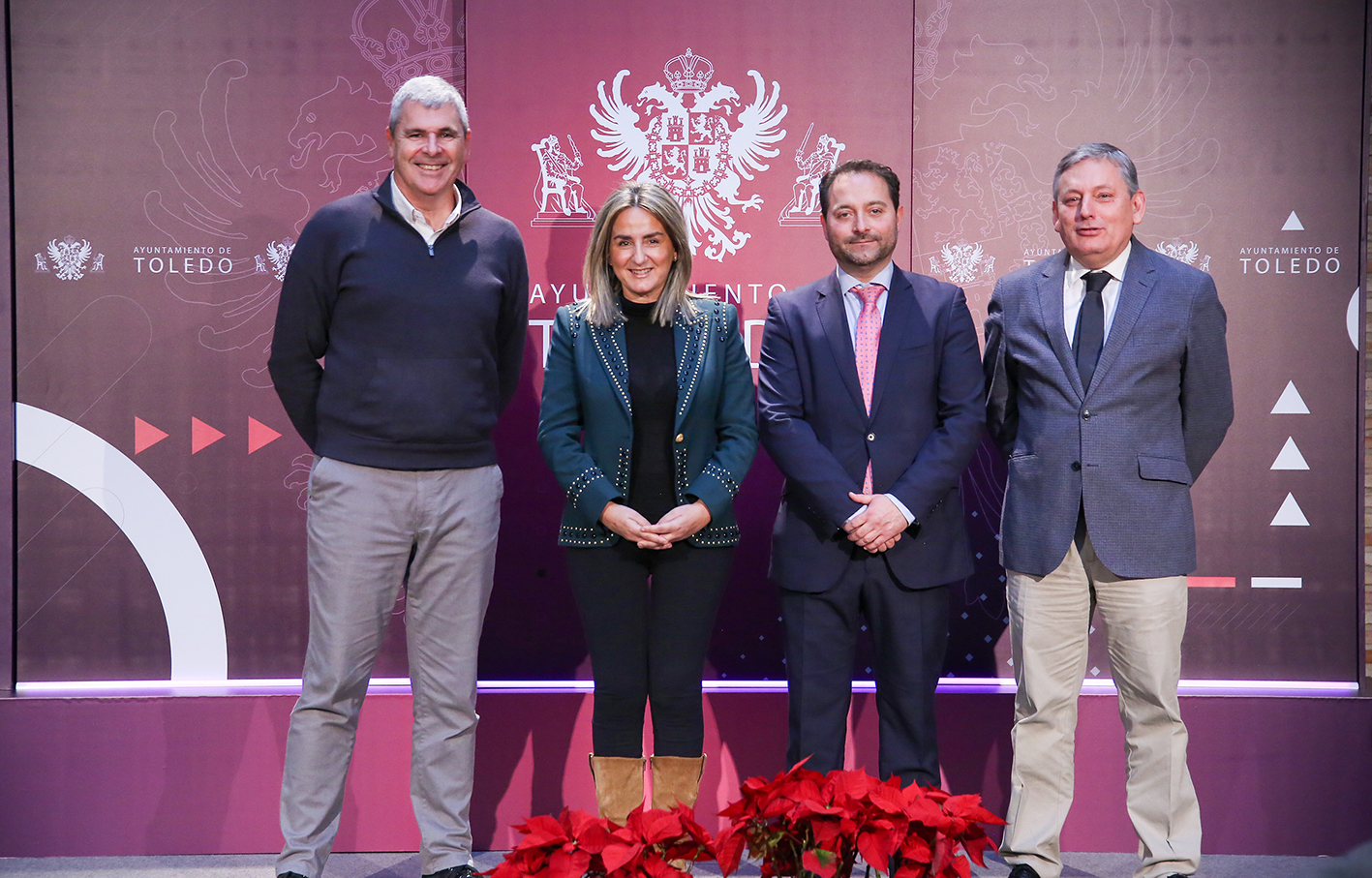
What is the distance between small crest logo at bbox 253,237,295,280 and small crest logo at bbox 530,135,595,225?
32.6 inches

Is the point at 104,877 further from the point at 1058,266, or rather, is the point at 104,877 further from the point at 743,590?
the point at 1058,266

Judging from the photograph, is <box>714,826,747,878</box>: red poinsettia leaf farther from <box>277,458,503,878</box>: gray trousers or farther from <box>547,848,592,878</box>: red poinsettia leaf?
<box>277,458,503,878</box>: gray trousers

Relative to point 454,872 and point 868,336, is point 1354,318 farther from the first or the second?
point 454,872

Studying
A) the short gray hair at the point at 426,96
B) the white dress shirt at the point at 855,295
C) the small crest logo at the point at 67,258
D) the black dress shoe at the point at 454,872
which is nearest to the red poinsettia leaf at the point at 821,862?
the black dress shoe at the point at 454,872

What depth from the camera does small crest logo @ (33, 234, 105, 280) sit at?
3355mm

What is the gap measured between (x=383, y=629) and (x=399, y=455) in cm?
49

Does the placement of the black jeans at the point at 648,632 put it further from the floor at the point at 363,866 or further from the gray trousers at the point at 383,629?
the floor at the point at 363,866

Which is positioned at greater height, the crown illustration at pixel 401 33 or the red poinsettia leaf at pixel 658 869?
the crown illustration at pixel 401 33

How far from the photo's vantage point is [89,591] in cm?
337

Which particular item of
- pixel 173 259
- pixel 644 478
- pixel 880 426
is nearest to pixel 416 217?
pixel 644 478

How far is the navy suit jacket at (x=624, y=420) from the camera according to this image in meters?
2.66

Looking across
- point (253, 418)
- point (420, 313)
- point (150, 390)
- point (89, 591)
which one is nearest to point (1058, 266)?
point (420, 313)

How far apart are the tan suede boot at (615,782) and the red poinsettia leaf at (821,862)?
103 centimetres

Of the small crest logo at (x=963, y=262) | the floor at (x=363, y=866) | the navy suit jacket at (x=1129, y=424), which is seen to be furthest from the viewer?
the small crest logo at (x=963, y=262)
